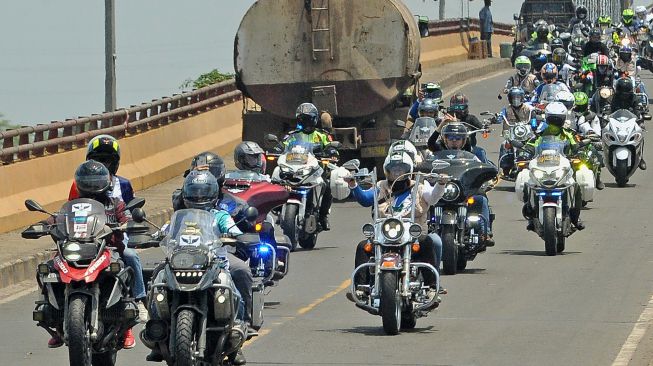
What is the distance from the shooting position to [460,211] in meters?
20.1

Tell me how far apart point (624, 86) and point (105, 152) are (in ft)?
71.1

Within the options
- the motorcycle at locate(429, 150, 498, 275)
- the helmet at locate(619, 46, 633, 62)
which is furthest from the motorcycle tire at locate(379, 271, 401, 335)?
the helmet at locate(619, 46, 633, 62)

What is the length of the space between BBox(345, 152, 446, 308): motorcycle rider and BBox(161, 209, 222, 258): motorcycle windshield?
3.72m

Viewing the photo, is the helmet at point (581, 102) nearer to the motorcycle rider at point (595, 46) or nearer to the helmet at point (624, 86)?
the helmet at point (624, 86)

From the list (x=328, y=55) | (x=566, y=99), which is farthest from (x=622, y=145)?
(x=328, y=55)

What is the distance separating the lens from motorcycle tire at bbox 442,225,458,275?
65.0 feet

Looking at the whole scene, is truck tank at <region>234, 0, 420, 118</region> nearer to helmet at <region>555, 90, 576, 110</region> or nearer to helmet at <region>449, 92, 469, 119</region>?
helmet at <region>449, 92, 469, 119</region>

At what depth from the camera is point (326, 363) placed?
46.2 feet

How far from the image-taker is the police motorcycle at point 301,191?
22.3 m

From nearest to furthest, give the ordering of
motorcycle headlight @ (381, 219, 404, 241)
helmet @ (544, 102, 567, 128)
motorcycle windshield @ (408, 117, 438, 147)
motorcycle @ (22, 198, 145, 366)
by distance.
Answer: motorcycle @ (22, 198, 145, 366) < motorcycle headlight @ (381, 219, 404, 241) < helmet @ (544, 102, 567, 128) < motorcycle windshield @ (408, 117, 438, 147)

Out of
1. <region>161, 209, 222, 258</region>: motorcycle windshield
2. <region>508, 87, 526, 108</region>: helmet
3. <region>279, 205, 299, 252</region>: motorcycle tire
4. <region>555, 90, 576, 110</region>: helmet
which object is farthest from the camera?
<region>508, 87, 526, 108</region>: helmet

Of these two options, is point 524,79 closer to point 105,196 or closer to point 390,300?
point 390,300

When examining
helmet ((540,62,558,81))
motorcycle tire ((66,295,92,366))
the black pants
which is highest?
motorcycle tire ((66,295,92,366))

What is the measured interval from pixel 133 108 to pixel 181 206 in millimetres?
15760
